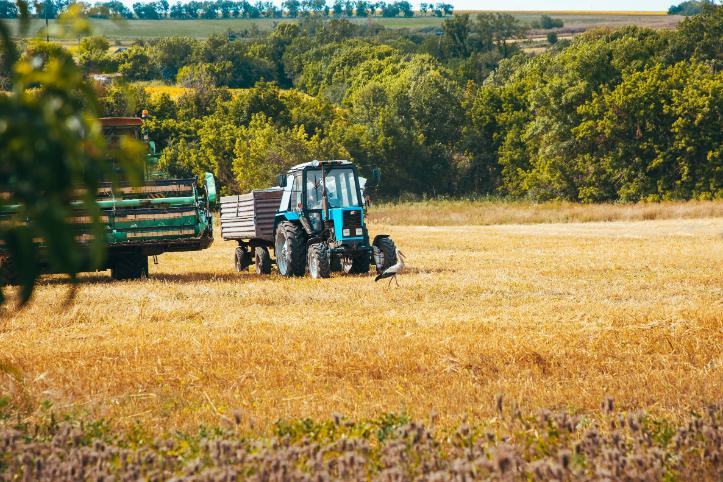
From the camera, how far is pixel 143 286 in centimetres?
1589

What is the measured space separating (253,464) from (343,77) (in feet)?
387

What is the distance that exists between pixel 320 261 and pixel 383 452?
44.2 feet

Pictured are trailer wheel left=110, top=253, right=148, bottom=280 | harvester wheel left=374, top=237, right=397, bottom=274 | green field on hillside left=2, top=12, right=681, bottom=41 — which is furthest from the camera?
green field on hillside left=2, top=12, right=681, bottom=41

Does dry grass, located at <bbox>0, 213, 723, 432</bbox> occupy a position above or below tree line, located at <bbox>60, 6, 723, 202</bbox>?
above

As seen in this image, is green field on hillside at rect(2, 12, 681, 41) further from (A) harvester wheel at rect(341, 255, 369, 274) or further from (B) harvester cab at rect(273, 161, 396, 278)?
(A) harvester wheel at rect(341, 255, 369, 274)

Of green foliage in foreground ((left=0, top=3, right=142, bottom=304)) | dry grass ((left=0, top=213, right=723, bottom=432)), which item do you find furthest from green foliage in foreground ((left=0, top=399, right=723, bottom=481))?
green foliage in foreground ((left=0, top=3, right=142, bottom=304))

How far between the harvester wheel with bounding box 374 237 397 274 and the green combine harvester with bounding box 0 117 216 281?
2.95 m

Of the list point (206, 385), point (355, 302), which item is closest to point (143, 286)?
point (355, 302)

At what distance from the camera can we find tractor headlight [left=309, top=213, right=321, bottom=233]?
63.5ft

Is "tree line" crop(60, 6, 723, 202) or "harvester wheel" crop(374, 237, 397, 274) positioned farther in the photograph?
"tree line" crop(60, 6, 723, 202)

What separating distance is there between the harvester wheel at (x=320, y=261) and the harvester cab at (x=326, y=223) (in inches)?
1.7

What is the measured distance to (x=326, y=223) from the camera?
1908 cm

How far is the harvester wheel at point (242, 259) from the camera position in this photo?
71.4 ft

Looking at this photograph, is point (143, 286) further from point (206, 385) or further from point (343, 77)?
point (343, 77)
